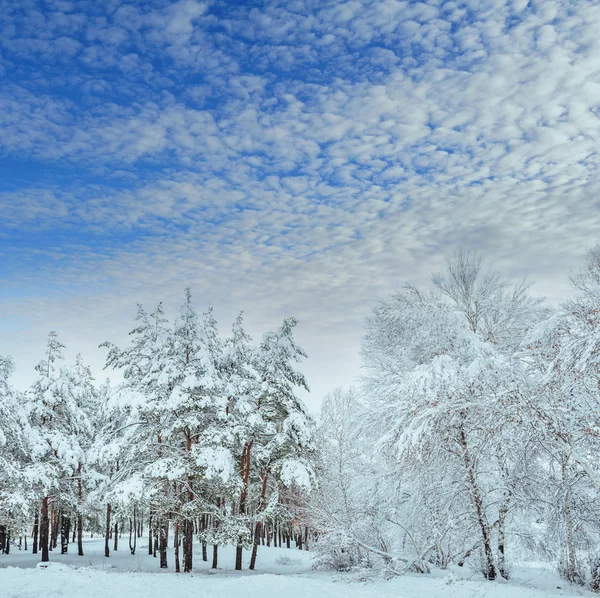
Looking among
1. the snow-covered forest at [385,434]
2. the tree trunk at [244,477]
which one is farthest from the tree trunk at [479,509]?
the tree trunk at [244,477]

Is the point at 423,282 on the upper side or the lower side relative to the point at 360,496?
upper

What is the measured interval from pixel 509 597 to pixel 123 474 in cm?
1416

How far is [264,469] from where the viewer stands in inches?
821

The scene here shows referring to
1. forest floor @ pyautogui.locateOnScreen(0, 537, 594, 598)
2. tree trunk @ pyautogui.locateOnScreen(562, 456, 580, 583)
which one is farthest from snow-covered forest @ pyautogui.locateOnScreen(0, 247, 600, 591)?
forest floor @ pyautogui.locateOnScreen(0, 537, 594, 598)

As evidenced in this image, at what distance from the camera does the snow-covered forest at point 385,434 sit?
9.62m

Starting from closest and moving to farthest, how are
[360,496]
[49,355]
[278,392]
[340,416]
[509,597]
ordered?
1. [509,597]
2. [360,496]
3. [278,392]
4. [49,355]
5. [340,416]

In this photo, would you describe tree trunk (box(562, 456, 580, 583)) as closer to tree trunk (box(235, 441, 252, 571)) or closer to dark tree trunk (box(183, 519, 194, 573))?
tree trunk (box(235, 441, 252, 571))

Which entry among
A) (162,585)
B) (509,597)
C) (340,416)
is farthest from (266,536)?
(509,597)

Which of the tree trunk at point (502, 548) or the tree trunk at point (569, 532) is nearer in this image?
the tree trunk at point (569, 532)

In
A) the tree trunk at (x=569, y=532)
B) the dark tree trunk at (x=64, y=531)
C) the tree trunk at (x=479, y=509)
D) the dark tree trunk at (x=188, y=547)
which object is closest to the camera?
the tree trunk at (x=569, y=532)

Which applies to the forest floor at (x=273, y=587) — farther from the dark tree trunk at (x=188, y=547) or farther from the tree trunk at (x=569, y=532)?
the dark tree trunk at (x=188, y=547)

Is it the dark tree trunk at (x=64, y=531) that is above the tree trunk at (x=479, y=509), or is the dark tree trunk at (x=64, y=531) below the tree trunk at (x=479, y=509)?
below

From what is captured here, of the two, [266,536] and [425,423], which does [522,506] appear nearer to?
[425,423]

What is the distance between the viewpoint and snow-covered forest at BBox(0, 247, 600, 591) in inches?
379
